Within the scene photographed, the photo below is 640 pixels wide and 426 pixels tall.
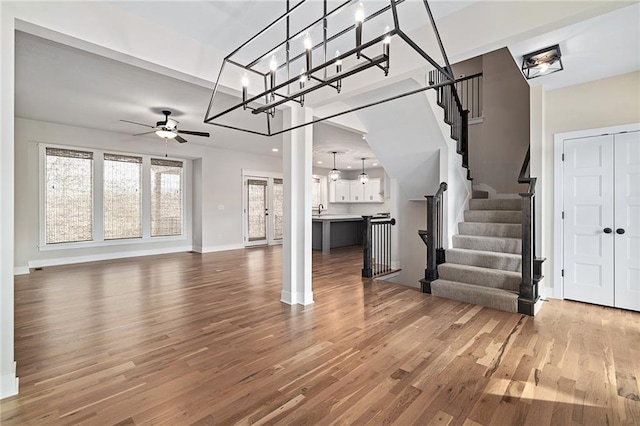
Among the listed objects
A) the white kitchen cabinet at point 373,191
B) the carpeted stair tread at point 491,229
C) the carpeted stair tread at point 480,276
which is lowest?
the carpeted stair tread at point 480,276

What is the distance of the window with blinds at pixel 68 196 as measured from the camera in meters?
6.23

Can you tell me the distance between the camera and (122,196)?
7.23m

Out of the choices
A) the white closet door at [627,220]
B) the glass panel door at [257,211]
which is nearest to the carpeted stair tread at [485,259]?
the white closet door at [627,220]

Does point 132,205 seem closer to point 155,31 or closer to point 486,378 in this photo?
point 155,31

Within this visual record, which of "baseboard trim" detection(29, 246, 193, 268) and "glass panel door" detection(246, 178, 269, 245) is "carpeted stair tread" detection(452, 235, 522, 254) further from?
"baseboard trim" detection(29, 246, 193, 268)

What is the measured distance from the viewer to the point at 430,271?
4383mm

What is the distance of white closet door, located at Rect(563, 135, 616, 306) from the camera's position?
3.67m

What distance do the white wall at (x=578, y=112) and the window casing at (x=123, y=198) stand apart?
8.08 meters

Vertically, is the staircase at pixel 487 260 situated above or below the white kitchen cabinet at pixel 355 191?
below

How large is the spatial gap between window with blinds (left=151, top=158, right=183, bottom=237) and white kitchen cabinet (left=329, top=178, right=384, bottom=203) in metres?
5.65

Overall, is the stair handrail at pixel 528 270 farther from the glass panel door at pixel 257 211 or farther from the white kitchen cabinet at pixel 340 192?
the white kitchen cabinet at pixel 340 192

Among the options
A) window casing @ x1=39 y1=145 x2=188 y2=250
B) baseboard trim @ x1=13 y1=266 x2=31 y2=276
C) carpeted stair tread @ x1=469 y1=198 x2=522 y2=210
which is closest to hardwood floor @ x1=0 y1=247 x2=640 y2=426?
carpeted stair tread @ x1=469 y1=198 x2=522 y2=210

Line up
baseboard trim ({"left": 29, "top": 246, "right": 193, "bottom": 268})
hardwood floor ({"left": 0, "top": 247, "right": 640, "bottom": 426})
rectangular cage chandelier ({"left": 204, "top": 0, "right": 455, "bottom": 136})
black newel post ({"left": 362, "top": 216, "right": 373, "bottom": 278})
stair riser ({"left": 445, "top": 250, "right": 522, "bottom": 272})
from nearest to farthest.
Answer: hardwood floor ({"left": 0, "top": 247, "right": 640, "bottom": 426}), rectangular cage chandelier ({"left": 204, "top": 0, "right": 455, "bottom": 136}), stair riser ({"left": 445, "top": 250, "right": 522, "bottom": 272}), black newel post ({"left": 362, "top": 216, "right": 373, "bottom": 278}), baseboard trim ({"left": 29, "top": 246, "right": 193, "bottom": 268})

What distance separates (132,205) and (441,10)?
758 centimetres
